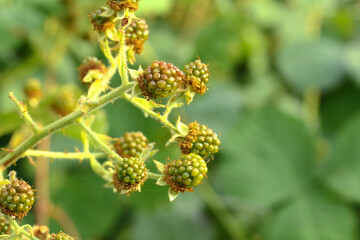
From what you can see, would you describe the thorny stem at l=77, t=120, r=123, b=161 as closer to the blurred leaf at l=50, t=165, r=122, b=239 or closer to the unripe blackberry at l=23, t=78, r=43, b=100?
the unripe blackberry at l=23, t=78, r=43, b=100

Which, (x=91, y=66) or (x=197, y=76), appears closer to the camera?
(x=197, y=76)

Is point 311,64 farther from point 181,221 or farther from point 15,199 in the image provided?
point 15,199

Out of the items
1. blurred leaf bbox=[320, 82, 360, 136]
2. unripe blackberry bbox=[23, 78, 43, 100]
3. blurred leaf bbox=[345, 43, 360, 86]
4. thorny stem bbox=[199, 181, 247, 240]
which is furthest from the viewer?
blurred leaf bbox=[320, 82, 360, 136]

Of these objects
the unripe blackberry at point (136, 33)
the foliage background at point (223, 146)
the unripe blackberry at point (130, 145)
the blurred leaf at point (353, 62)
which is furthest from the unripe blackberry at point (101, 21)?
the blurred leaf at point (353, 62)

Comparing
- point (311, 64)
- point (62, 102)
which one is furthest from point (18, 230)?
point (311, 64)

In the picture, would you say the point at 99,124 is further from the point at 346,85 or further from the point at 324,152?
the point at 346,85

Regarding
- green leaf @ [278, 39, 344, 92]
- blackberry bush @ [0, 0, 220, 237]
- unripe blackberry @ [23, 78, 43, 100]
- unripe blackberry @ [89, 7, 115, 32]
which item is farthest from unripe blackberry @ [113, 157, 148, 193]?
green leaf @ [278, 39, 344, 92]
